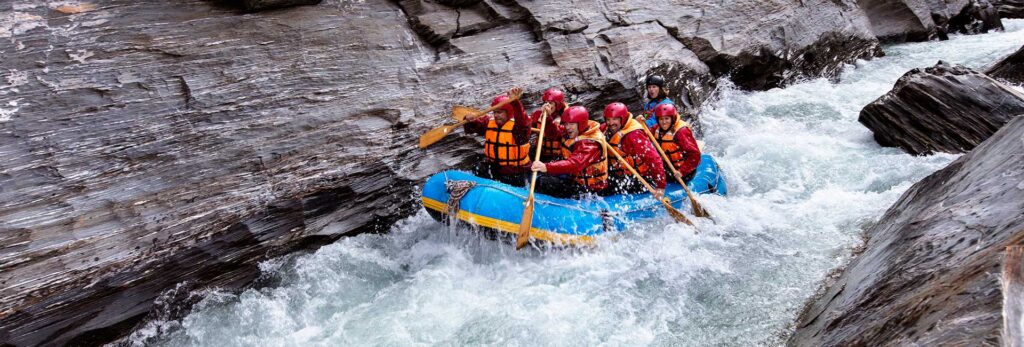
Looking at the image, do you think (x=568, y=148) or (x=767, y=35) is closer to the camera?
(x=568, y=148)

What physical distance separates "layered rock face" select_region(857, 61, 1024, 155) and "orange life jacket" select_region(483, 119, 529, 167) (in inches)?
189

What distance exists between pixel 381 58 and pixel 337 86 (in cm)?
70

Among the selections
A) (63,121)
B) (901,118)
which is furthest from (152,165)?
(901,118)

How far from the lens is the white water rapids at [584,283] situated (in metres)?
5.11

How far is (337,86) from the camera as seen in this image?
696cm

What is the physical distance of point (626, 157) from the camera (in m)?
6.71

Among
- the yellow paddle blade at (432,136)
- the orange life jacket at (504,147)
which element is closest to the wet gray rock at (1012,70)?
the orange life jacket at (504,147)

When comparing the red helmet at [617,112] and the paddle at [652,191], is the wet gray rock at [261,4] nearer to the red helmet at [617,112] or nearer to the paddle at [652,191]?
the red helmet at [617,112]

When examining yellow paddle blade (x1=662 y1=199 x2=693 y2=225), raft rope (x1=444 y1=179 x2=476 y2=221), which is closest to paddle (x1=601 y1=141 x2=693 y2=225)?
yellow paddle blade (x1=662 y1=199 x2=693 y2=225)

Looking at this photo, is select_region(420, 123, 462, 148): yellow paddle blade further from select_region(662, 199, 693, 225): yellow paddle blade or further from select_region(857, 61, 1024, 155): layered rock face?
select_region(857, 61, 1024, 155): layered rock face

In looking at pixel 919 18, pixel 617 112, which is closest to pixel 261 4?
pixel 617 112

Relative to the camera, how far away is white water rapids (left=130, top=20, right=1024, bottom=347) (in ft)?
16.8

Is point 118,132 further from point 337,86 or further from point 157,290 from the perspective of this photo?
point 337,86

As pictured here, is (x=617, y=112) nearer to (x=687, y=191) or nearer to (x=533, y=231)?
(x=687, y=191)
